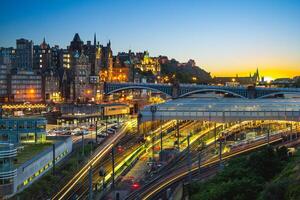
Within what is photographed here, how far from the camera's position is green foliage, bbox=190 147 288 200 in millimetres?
18656

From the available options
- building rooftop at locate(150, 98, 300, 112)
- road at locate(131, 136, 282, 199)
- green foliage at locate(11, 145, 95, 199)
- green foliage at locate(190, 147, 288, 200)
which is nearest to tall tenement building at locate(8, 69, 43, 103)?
building rooftop at locate(150, 98, 300, 112)

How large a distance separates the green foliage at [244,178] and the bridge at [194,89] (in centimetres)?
6394

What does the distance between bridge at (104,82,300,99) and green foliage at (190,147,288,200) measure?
6394cm

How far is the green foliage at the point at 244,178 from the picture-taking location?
18.7 metres

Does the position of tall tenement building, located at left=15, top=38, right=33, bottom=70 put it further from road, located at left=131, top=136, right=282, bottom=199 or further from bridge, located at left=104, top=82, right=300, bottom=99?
road, located at left=131, top=136, right=282, bottom=199

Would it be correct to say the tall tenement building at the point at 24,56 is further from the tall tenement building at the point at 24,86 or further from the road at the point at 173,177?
the road at the point at 173,177

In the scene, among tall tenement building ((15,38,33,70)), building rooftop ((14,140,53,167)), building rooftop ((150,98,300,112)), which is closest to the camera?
building rooftop ((14,140,53,167))

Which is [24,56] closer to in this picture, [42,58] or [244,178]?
[42,58]

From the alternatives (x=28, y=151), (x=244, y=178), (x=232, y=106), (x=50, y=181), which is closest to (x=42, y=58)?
(x=232, y=106)

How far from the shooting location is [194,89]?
97625 millimetres

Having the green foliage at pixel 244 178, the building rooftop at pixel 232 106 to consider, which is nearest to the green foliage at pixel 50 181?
the green foliage at pixel 244 178

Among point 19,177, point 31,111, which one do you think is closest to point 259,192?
point 19,177

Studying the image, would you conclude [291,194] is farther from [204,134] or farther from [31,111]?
[31,111]

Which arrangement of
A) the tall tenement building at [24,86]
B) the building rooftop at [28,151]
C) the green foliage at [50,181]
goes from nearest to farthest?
the green foliage at [50,181] → the building rooftop at [28,151] → the tall tenement building at [24,86]
